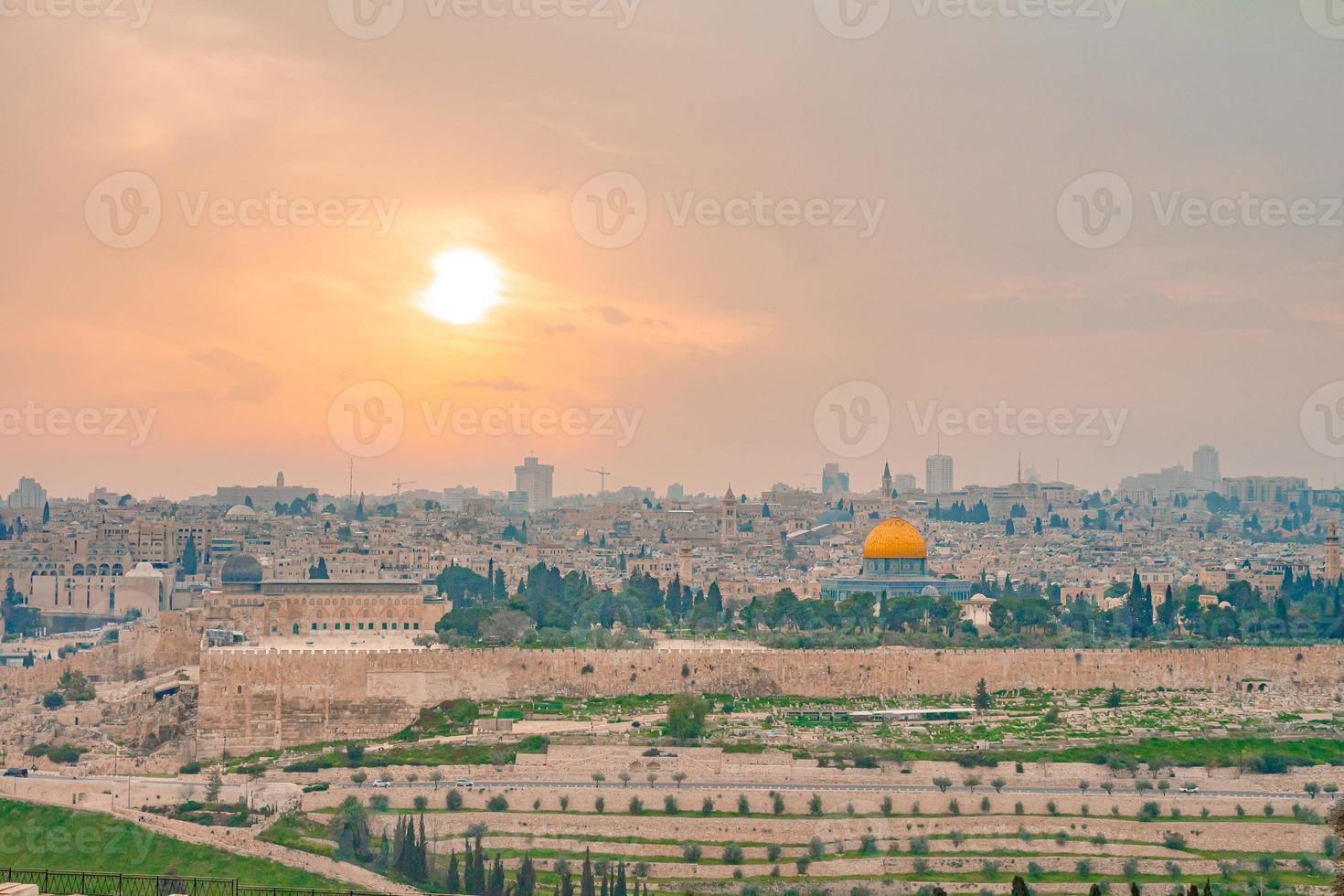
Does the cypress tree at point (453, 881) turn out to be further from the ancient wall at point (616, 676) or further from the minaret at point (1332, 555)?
the minaret at point (1332, 555)

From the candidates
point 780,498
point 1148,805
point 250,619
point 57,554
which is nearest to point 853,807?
point 1148,805

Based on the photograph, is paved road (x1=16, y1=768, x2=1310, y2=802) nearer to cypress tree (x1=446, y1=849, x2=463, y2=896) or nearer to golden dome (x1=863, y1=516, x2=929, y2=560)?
cypress tree (x1=446, y1=849, x2=463, y2=896)

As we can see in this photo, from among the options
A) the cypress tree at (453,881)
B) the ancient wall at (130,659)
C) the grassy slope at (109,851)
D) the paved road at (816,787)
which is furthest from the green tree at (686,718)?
the ancient wall at (130,659)

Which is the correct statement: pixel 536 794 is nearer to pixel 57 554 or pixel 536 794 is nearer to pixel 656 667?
pixel 656 667

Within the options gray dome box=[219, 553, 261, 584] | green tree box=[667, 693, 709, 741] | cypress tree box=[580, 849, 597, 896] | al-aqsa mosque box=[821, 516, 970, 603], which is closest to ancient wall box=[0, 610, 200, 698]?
gray dome box=[219, 553, 261, 584]

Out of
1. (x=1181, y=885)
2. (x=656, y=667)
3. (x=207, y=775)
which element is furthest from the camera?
(x=656, y=667)

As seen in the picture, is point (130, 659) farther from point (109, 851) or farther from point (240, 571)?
point (109, 851)
